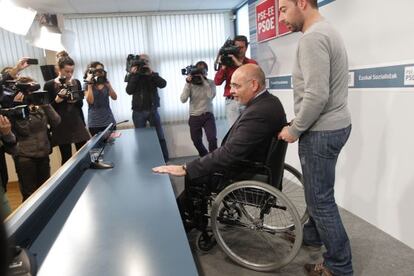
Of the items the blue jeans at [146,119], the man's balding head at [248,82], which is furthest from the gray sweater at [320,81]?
the blue jeans at [146,119]

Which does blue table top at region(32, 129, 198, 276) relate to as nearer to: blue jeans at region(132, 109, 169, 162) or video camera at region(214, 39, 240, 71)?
video camera at region(214, 39, 240, 71)

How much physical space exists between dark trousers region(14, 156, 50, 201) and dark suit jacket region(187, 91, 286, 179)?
127 centimetres

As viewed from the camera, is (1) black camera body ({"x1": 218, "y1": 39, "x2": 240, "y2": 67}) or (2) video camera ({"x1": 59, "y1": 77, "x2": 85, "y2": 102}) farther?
(1) black camera body ({"x1": 218, "y1": 39, "x2": 240, "y2": 67})

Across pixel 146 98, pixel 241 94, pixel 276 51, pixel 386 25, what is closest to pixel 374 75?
pixel 386 25

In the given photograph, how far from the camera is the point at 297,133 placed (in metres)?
1.62

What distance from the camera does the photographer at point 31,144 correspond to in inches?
91.8

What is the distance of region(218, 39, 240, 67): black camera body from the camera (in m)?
3.30

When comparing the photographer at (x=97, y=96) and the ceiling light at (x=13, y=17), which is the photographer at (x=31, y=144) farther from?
the photographer at (x=97, y=96)

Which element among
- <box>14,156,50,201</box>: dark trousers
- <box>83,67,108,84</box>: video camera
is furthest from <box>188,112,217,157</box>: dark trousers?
<box>14,156,50,201</box>: dark trousers

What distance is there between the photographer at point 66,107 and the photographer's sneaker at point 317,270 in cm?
224

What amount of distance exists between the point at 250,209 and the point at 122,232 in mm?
1182

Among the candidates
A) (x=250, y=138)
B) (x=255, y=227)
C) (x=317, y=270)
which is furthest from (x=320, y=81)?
(x=317, y=270)

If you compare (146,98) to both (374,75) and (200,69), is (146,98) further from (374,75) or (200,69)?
(374,75)

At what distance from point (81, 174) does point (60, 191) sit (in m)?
0.41
